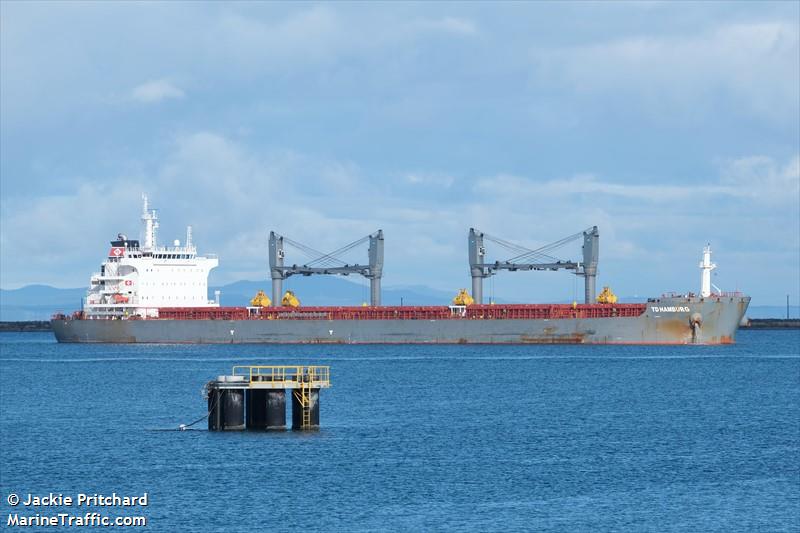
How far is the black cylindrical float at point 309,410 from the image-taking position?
107 ft

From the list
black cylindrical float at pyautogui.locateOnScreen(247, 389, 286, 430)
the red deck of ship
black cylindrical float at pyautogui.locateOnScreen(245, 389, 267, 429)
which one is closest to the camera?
black cylindrical float at pyautogui.locateOnScreen(247, 389, 286, 430)

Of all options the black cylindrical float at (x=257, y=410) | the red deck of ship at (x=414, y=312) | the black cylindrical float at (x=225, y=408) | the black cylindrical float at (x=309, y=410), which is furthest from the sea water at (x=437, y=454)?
the red deck of ship at (x=414, y=312)

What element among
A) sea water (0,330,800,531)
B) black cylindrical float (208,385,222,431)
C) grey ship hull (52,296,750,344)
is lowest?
sea water (0,330,800,531)

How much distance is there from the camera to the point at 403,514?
2336 centimetres

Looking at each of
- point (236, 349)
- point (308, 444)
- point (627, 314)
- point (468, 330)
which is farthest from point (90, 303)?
point (308, 444)

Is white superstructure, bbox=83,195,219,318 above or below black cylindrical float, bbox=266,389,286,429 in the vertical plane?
above

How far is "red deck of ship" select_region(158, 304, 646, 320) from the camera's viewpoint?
6881cm

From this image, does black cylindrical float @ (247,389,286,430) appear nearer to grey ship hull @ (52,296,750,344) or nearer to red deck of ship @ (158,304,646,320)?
grey ship hull @ (52,296,750,344)

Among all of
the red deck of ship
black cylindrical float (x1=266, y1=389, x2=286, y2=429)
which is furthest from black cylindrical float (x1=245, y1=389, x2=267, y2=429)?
the red deck of ship

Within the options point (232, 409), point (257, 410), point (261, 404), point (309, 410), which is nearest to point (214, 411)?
point (232, 409)

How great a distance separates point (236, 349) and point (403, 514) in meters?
49.3

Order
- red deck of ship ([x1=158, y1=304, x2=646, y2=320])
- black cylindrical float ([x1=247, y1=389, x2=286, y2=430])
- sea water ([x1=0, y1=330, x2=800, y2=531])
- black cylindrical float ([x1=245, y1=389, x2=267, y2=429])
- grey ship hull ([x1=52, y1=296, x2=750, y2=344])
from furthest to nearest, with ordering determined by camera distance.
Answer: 1. red deck of ship ([x1=158, y1=304, x2=646, y2=320])
2. grey ship hull ([x1=52, y1=296, x2=750, y2=344])
3. black cylindrical float ([x1=245, y1=389, x2=267, y2=429])
4. black cylindrical float ([x1=247, y1=389, x2=286, y2=430])
5. sea water ([x1=0, y1=330, x2=800, y2=531])

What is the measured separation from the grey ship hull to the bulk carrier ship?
6 centimetres

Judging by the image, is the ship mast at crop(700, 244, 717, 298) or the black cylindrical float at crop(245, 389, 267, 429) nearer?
the black cylindrical float at crop(245, 389, 267, 429)
